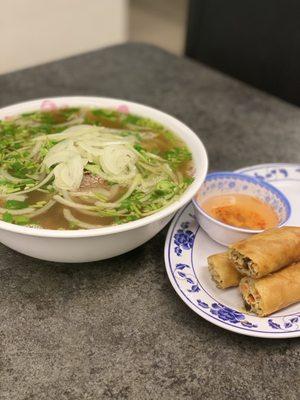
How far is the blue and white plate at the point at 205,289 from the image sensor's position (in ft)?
3.41

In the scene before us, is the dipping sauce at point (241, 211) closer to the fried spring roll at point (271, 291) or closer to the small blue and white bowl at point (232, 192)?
the small blue and white bowl at point (232, 192)

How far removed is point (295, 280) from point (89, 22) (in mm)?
3072

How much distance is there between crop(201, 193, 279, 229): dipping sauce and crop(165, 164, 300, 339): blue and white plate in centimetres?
7

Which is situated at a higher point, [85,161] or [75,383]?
[85,161]

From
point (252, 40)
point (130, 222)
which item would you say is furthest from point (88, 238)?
point (252, 40)

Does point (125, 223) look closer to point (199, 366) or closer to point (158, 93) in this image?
point (199, 366)

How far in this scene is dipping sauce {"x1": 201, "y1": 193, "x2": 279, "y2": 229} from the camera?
1.33 meters

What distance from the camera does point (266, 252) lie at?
1083 millimetres

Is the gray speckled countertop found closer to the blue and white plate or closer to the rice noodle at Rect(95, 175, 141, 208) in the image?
the blue and white plate

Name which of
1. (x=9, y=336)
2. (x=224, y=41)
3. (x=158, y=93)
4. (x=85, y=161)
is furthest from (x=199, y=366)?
(x=224, y=41)

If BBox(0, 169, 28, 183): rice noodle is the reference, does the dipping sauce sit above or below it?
below

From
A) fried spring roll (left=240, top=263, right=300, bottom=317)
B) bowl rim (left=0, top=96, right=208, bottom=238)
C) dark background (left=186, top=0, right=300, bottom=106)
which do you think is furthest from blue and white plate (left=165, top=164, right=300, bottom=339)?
dark background (left=186, top=0, right=300, bottom=106)

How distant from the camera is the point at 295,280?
3.58 ft

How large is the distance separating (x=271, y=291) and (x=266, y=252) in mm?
87
